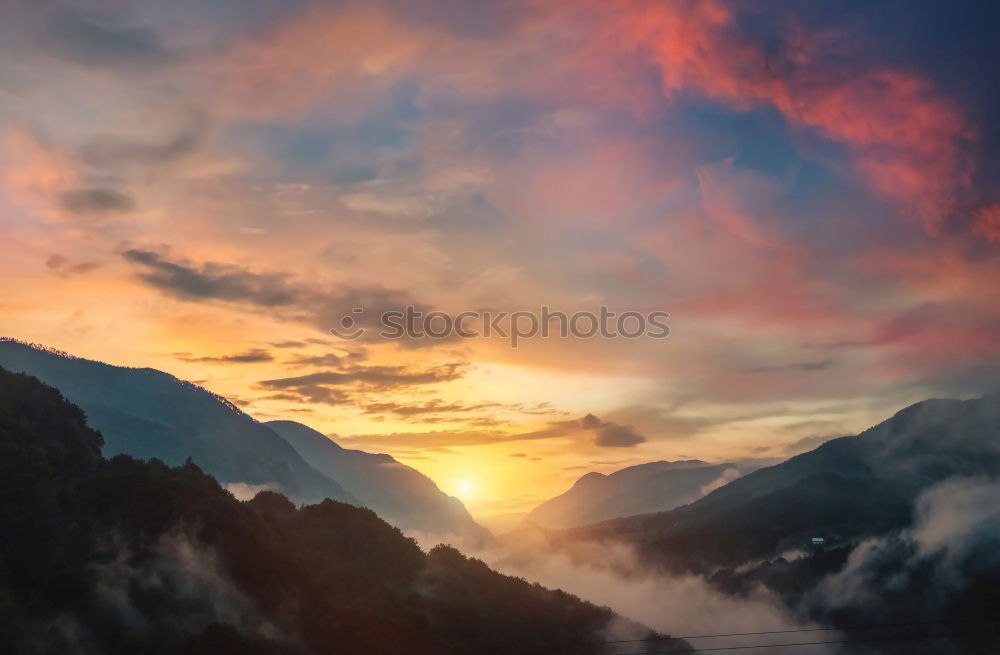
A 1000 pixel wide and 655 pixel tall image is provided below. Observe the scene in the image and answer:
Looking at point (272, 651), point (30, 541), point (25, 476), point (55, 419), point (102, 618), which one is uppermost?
point (55, 419)

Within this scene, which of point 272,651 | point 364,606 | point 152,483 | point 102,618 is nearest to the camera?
point 102,618

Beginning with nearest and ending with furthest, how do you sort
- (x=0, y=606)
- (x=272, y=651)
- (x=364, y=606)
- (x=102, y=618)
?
(x=0, y=606) < (x=102, y=618) < (x=272, y=651) < (x=364, y=606)

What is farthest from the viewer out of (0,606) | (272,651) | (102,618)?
(272,651)

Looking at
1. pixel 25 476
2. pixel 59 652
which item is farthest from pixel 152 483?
pixel 59 652

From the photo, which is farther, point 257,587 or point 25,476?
point 257,587

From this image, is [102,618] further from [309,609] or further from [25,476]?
[309,609]

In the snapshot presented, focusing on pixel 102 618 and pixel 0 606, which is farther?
pixel 102 618

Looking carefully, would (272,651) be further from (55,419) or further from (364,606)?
(55,419)

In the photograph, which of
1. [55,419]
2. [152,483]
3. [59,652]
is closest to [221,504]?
[152,483]

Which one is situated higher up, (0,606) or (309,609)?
(0,606)
